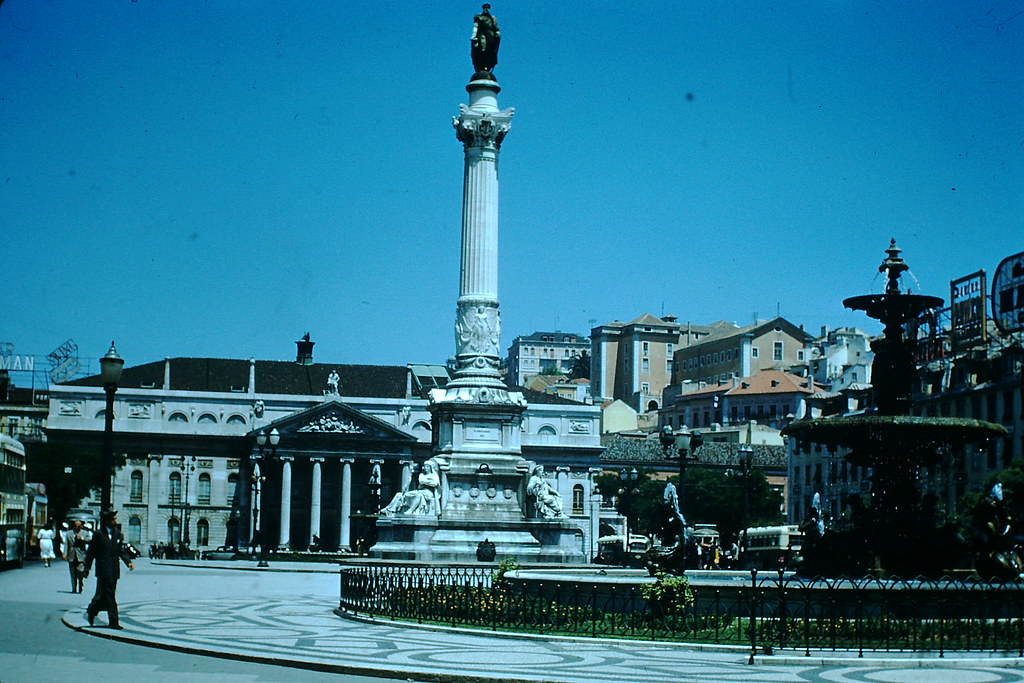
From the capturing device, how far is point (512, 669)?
16.8 metres

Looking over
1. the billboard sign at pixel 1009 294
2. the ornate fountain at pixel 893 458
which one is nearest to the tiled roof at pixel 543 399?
the billboard sign at pixel 1009 294

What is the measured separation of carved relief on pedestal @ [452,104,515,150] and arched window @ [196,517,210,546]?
231 ft

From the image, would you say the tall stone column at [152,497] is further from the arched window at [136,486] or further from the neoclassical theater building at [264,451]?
the arched window at [136,486]

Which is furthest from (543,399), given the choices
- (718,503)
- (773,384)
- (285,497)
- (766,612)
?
(766,612)

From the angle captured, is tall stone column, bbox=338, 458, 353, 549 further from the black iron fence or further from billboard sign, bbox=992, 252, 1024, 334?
the black iron fence

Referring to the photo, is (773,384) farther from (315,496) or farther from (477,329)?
(477,329)

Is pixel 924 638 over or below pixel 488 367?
below

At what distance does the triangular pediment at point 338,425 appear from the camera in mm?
108875

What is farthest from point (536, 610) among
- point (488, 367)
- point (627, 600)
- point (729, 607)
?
point (488, 367)

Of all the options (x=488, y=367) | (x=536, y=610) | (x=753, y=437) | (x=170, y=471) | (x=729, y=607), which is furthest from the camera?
(x=753, y=437)

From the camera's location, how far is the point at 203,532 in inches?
4338

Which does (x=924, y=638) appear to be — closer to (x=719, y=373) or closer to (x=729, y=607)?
(x=729, y=607)

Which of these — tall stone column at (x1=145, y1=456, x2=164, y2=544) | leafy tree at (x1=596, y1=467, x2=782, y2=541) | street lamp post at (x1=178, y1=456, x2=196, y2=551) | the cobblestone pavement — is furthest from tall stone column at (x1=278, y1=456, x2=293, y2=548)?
the cobblestone pavement

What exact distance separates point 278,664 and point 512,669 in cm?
277
